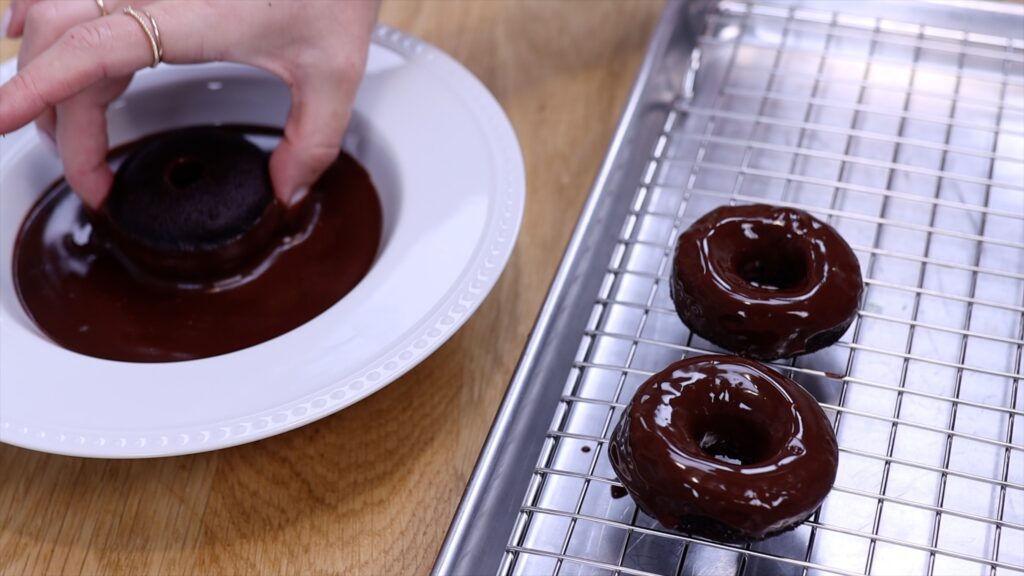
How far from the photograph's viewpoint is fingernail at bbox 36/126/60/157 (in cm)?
97

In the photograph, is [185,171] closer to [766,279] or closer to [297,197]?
[297,197]

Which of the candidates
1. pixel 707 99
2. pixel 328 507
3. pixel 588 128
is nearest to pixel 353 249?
pixel 328 507

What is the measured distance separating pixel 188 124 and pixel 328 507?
17.8 inches

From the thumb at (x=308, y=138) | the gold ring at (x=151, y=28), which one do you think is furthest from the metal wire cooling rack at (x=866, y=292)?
the gold ring at (x=151, y=28)

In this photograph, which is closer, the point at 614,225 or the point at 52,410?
the point at 52,410

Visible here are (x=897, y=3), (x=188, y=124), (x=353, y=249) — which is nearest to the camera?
(x=353, y=249)

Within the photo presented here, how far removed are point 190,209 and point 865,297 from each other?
0.60 meters

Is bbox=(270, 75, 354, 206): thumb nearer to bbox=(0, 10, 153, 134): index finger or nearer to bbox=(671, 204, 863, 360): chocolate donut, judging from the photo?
bbox=(0, 10, 153, 134): index finger

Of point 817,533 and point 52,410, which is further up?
point 52,410

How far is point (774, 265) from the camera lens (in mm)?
880

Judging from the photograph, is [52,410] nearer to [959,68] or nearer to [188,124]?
[188,124]

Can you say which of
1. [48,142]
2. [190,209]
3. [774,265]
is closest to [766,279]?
[774,265]

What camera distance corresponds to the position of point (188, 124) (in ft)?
3.47

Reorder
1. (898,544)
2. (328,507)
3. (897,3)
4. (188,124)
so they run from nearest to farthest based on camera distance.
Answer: (898,544) → (328,507) → (188,124) → (897,3)
